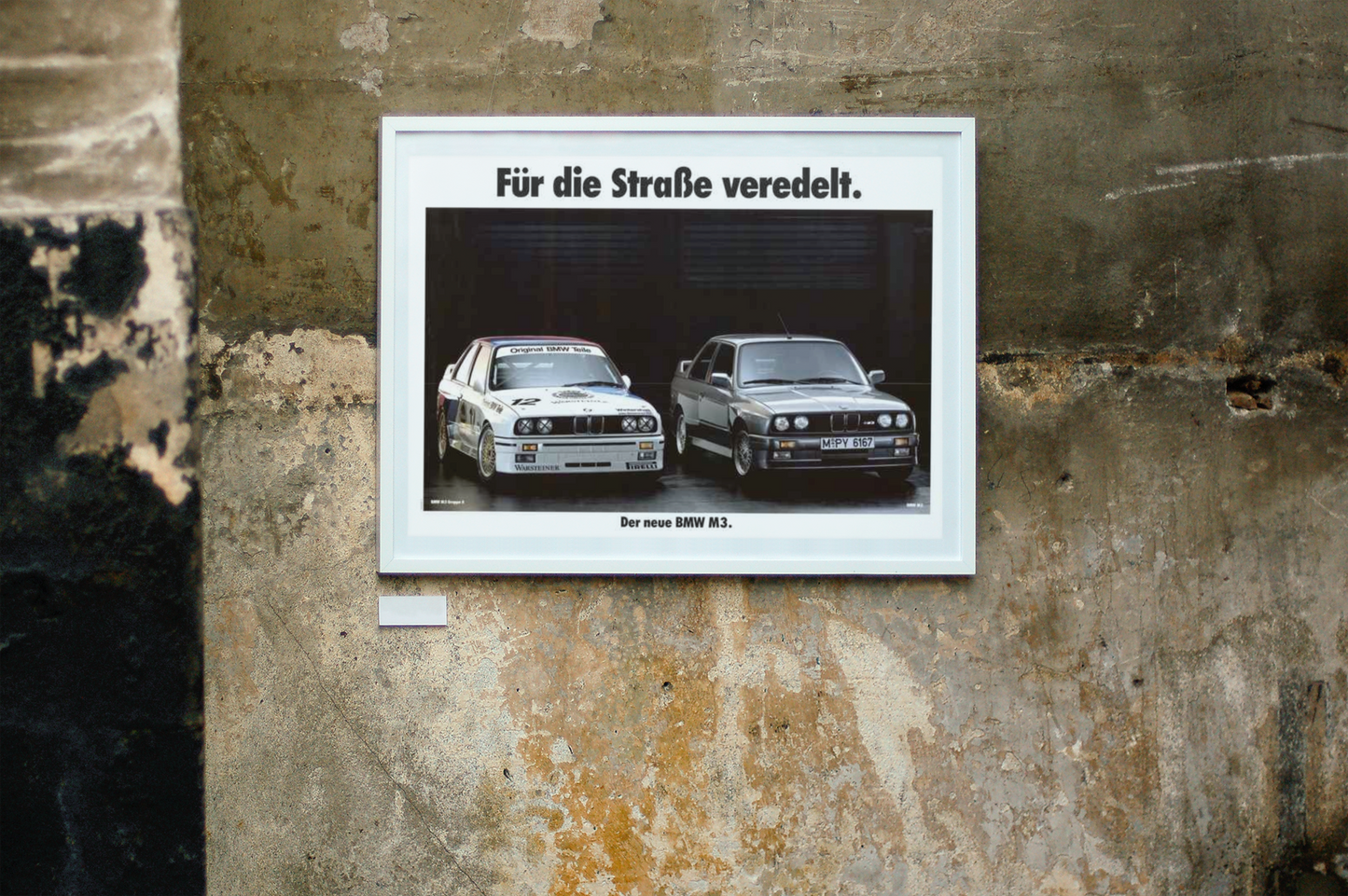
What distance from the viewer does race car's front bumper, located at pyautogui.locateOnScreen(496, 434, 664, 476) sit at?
300 centimetres

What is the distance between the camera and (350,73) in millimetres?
3070

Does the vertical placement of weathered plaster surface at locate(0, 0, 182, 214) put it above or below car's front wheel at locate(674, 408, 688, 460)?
above

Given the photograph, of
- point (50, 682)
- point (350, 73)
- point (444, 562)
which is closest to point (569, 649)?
point (444, 562)

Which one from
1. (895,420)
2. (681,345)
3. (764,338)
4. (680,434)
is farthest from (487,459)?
(895,420)

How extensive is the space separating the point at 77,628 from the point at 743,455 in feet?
8.33

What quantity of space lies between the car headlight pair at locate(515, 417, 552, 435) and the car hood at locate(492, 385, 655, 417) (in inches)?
0.7


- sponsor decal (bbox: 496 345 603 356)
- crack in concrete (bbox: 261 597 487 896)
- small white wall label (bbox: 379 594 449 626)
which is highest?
sponsor decal (bbox: 496 345 603 356)

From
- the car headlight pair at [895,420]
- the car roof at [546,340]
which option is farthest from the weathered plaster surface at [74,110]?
the car headlight pair at [895,420]

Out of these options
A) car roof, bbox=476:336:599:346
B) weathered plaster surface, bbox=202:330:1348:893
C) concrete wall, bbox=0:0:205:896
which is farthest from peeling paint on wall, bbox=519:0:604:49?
concrete wall, bbox=0:0:205:896

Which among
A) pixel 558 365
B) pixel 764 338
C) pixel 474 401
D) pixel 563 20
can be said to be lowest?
pixel 474 401

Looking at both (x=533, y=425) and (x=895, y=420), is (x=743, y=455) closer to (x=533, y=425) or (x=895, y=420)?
(x=895, y=420)

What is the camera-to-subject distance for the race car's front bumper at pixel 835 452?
3.01 metres

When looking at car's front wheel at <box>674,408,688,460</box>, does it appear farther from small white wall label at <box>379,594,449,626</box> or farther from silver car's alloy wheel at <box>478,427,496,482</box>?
small white wall label at <box>379,594,449,626</box>

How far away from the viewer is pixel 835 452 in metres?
3.02
